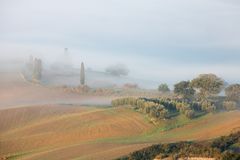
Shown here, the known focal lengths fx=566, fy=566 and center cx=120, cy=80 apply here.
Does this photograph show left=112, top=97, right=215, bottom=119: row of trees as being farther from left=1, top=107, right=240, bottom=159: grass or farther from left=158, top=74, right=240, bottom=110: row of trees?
left=158, top=74, right=240, bottom=110: row of trees

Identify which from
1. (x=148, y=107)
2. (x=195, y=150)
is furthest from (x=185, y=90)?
(x=195, y=150)

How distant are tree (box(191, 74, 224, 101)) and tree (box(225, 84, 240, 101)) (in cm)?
344

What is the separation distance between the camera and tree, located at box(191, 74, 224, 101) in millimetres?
93750

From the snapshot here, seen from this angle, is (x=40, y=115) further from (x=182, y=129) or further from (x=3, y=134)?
(x=182, y=129)

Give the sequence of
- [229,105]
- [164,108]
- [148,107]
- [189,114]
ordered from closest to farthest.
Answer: [189,114] < [164,108] < [148,107] < [229,105]

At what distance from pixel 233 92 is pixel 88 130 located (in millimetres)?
37857

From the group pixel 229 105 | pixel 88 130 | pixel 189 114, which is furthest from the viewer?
pixel 229 105

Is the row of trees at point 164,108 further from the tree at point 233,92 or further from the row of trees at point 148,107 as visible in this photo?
the tree at point 233,92

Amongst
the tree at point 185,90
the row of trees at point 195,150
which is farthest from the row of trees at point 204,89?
the row of trees at point 195,150

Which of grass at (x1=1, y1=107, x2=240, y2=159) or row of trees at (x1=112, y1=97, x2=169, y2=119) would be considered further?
row of trees at (x1=112, y1=97, x2=169, y2=119)

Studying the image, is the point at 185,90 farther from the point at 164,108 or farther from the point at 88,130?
the point at 88,130

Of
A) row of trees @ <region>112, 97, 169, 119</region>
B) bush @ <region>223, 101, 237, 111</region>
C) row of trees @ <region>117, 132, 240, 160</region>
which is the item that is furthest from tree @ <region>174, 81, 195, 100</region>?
row of trees @ <region>117, 132, 240, 160</region>

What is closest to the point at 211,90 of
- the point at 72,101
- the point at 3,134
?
the point at 72,101

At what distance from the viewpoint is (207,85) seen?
308 feet
